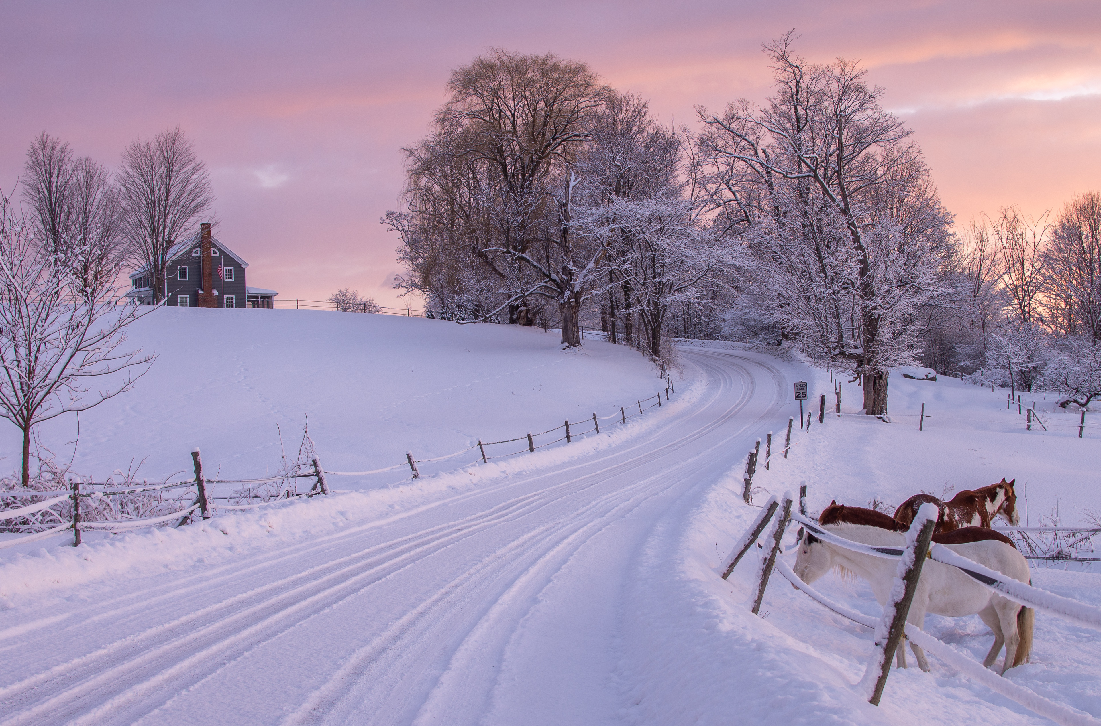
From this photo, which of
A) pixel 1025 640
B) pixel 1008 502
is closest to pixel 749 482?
pixel 1008 502

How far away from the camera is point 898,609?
Result: 3.89 metres

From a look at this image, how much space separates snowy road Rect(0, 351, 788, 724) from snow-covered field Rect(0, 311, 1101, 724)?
3cm

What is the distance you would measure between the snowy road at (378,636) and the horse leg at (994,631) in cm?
304

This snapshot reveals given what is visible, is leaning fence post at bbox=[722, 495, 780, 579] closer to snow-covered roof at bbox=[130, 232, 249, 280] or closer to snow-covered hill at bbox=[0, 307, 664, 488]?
snow-covered hill at bbox=[0, 307, 664, 488]

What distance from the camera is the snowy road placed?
14.6ft

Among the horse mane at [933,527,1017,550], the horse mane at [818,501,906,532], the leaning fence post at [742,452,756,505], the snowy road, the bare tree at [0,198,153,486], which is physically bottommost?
the leaning fence post at [742,452,756,505]

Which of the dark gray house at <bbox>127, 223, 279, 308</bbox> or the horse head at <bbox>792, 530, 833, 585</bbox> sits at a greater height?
the dark gray house at <bbox>127, 223, 279, 308</bbox>

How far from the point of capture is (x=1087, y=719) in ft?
8.72

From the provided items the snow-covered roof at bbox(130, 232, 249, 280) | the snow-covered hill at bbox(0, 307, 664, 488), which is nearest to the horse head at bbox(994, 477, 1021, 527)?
the snow-covered hill at bbox(0, 307, 664, 488)

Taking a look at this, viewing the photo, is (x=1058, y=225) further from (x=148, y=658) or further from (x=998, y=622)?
(x=148, y=658)

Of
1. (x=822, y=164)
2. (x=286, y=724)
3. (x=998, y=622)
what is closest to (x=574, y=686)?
(x=286, y=724)

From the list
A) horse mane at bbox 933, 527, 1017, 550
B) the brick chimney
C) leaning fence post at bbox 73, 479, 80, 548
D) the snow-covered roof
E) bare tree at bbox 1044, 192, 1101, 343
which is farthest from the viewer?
the brick chimney

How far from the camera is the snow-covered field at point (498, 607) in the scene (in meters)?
4.44

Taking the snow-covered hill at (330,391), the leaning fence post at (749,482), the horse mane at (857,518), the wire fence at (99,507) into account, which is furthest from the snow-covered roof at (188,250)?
the horse mane at (857,518)
